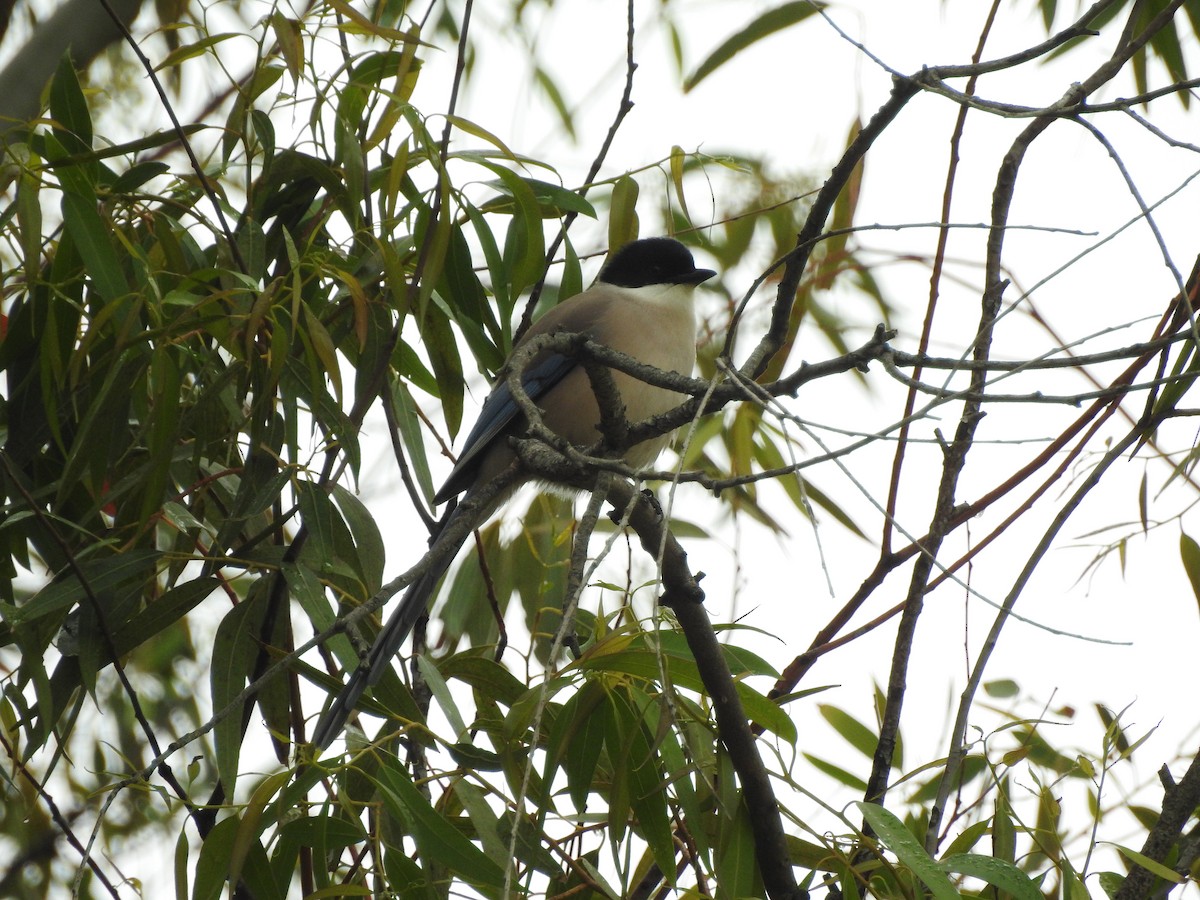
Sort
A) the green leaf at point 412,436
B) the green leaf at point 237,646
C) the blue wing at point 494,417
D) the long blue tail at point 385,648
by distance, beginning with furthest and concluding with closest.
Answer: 1. the blue wing at point 494,417
2. the green leaf at point 412,436
3. the green leaf at point 237,646
4. the long blue tail at point 385,648

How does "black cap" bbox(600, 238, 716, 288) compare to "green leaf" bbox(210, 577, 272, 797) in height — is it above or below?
above

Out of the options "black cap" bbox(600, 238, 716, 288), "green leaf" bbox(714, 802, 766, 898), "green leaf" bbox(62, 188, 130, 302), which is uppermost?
"black cap" bbox(600, 238, 716, 288)

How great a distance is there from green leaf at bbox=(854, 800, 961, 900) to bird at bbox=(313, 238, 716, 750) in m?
1.16

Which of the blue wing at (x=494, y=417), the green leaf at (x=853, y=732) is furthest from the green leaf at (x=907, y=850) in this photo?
the blue wing at (x=494, y=417)

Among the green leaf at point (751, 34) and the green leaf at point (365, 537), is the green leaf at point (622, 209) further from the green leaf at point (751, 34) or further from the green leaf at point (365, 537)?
the green leaf at point (365, 537)

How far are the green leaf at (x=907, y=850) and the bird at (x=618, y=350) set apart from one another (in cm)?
116

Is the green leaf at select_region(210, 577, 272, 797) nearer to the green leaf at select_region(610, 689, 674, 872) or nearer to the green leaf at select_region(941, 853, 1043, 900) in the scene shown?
the green leaf at select_region(610, 689, 674, 872)

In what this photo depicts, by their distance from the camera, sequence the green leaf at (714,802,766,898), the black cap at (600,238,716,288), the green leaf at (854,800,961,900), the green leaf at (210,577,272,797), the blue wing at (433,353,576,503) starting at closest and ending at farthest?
1. the green leaf at (854,800,961,900)
2. the green leaf at (714,802,766,898)
3. the green leaf at (210,577,272,797)
4. the blue wing at (433,353,576,503)
5. the black cap at (600,238,716,288)

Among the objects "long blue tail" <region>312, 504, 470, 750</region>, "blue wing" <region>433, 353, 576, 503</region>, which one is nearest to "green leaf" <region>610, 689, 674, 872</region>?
"long blue tail" <region>312, 504, 470, 750</region>

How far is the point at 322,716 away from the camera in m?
2.04

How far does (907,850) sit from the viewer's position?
5.05ft

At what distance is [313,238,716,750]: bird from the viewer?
9.42 ft

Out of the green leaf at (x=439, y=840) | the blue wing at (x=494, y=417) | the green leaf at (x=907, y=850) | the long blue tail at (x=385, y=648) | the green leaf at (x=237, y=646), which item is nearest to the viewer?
the green leaf at (x=907, y=850)

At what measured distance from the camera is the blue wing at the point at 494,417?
280 cm
